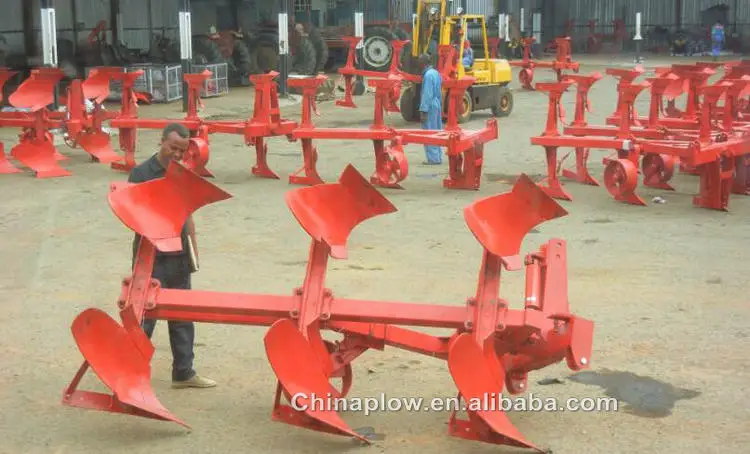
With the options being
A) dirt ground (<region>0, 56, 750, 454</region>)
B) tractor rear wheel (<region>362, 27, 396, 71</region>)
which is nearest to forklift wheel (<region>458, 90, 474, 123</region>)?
dirt ground (<region>0, 56, 750, 454</region>)

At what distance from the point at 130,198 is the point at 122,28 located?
24600 mm

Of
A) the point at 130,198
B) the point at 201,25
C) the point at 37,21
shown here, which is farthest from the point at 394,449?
the point at 201,25

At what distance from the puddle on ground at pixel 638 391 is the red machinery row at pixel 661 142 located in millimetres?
5147

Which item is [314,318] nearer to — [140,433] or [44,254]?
[140,433]

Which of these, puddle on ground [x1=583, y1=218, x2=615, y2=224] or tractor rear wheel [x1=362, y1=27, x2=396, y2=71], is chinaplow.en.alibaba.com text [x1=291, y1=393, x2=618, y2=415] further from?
tractor rear wheel [x1=362, y1=27, x2=396, y2=71]

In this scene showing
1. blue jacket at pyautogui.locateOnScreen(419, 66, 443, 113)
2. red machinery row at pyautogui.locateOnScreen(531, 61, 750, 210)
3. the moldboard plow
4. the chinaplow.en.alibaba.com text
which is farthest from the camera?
blue jacket at pyautogui.locateOnScreen(419, 66, 443, 113)

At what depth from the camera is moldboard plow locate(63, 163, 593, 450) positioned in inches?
186

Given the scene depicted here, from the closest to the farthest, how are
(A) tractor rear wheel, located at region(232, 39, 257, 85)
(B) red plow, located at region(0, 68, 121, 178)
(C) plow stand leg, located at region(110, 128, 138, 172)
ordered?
(B) red plow, located at region(0, 68, 121, 178)
(C) plow stand leg, located at region(110, 128, 138, 172)
(A) tractor rear wheel, located at region(232, 39, 257, 85)

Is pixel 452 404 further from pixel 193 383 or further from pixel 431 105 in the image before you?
pixel 431 105

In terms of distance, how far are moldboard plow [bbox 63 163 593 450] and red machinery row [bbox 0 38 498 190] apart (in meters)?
6.93

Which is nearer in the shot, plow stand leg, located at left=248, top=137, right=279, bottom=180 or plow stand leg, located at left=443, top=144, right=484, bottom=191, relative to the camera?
plow stand leg, located at left=443, top=144, right=484, bottom=191

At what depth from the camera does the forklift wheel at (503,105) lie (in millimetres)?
20562

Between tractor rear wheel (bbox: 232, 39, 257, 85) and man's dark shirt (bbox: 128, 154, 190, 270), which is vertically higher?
tractor rear wheel (bbox: 232, 39, 257, 85)

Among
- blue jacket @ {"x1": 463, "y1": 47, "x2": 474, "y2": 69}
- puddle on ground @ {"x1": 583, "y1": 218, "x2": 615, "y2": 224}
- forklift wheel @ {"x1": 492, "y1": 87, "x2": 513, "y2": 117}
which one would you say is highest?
blue jacket @ {"x1": 463, "y1": 47, "x2": 474, "y2": 69}
